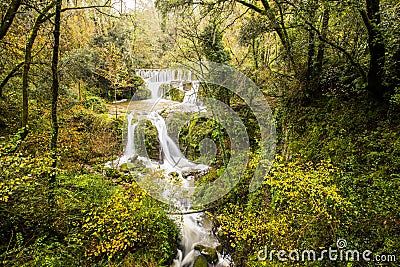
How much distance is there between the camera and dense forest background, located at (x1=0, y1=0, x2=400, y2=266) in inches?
153

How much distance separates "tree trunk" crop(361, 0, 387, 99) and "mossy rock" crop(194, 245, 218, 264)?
5.58 metres

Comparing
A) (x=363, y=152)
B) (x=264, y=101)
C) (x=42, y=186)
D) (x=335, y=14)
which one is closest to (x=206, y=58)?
(x=264, y=101)

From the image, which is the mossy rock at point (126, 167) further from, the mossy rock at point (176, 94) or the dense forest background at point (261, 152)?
the mossy rock at point (176, 94)

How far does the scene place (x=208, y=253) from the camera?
19.7 feet

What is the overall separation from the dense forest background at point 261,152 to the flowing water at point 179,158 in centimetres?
51

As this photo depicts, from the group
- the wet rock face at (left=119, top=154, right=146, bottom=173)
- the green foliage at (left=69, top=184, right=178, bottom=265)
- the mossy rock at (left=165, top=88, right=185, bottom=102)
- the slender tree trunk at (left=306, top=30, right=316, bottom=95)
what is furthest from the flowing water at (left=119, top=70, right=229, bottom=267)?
the slender tree trunk at (left=306, top=30, right=316, bottom=95)

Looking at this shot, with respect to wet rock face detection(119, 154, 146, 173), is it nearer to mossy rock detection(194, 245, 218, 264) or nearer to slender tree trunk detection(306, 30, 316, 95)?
mossy rock detection(194, 245, 218, 264)

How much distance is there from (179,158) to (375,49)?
9.15 m

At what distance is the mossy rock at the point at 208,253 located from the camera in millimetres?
5902

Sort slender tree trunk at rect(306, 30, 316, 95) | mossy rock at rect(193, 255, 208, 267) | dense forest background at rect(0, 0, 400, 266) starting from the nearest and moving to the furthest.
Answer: dense forest background at rect(0, 0, 400, 266) → mossy rock at rect(193, 255, 208, 267) → slender tree trunk at rect(306, 30, 316, 95)

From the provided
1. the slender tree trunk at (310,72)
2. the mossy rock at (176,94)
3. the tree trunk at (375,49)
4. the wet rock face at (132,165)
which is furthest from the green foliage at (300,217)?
the mossy rock at (176,94)

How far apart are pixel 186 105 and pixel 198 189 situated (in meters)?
5.73

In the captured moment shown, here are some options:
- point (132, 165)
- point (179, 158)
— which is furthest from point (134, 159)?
point (179, 158)

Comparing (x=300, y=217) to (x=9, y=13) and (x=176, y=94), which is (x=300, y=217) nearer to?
(x=9, y=13)
